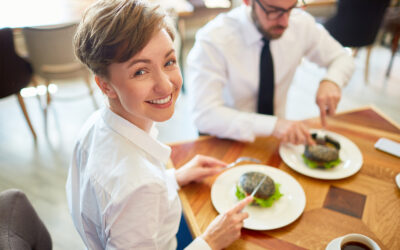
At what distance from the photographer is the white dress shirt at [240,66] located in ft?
4.38

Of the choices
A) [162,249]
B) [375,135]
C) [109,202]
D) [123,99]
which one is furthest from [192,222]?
[375,135]

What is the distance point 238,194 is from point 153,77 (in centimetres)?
49

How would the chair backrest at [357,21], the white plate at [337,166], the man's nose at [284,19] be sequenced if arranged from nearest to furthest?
the white plate at [337,166] → the man's nose at [284,19] → the chair backrest at [357,21]

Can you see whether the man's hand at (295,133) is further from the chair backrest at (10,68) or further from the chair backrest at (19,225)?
the chair backrest at (10,68)

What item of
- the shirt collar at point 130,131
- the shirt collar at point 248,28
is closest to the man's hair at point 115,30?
the shirt collar at point 130,131

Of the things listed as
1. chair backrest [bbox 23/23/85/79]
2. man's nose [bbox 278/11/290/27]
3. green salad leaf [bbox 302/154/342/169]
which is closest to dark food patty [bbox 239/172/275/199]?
green salad leaf [bbox 302/154/342/169]

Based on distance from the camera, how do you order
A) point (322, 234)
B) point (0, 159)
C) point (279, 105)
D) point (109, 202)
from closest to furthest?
point (109, 202) < point (322, 234) < point (279, 105) < point (0, 159)

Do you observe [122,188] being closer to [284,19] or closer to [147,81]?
[147,81]

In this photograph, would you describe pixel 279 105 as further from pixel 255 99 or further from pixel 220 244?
pixel 220 244

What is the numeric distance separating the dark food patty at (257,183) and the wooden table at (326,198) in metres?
0.12

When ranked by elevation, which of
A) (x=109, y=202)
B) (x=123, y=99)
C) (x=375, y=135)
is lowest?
(x=375, y=135)

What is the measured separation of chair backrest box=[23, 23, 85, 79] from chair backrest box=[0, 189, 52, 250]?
209 cm

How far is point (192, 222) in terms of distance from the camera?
911mm

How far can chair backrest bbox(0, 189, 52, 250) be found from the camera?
0.70 m
